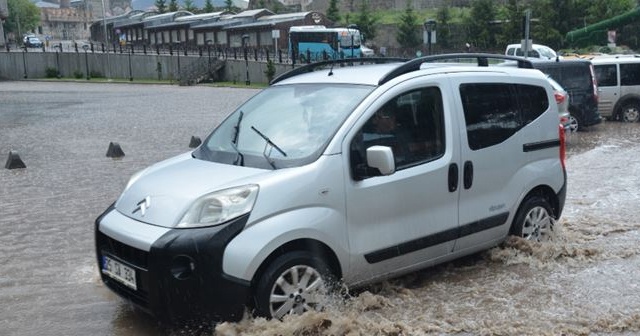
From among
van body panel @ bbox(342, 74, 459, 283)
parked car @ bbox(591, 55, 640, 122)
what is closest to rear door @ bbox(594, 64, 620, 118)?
parked car @ bbox(591, 55, 640, 122)

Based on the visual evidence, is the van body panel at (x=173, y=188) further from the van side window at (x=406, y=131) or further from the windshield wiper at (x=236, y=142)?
the van side window at (x=406, y=131)

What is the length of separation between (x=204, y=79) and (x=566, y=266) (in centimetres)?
5047

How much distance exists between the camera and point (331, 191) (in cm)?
465

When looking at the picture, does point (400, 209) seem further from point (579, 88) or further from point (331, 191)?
point (579, 88)

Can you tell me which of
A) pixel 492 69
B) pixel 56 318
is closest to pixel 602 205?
pixel 492 69

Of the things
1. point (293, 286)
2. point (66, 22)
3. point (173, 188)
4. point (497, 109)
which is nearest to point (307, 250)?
point (293, 286)

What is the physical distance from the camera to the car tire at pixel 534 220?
6.23m

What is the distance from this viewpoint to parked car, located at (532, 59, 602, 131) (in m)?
16.4

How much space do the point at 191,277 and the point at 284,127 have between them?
1.45 m

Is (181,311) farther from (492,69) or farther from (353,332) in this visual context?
(492,69)

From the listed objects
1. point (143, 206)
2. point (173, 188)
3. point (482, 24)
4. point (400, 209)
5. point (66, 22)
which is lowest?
point (400, 209)

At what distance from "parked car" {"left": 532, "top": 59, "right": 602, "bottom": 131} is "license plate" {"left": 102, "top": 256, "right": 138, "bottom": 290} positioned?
13793 mm

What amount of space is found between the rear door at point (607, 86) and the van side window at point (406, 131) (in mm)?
14374

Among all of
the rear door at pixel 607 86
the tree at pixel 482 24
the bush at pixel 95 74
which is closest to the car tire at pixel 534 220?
the rear door at pixel 607 86
